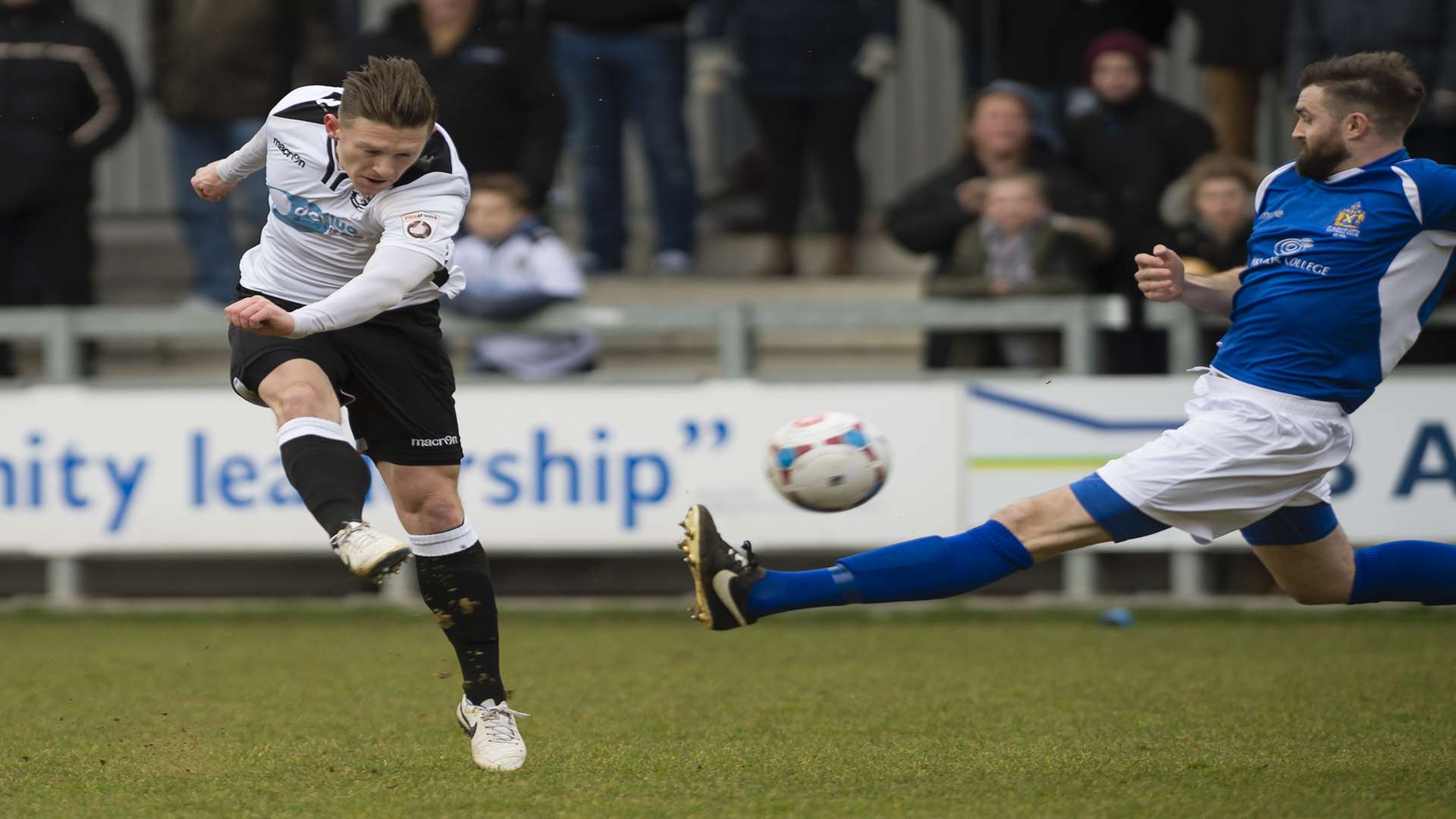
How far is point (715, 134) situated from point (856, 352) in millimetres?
2513

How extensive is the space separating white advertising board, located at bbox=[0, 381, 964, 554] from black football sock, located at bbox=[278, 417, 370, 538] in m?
4.05

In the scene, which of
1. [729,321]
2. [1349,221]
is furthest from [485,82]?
[1349,221]

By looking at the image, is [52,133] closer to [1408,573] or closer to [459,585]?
[459,585]

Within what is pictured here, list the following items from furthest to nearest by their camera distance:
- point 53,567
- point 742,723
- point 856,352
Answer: point 856,352 < point 53,567 < point 742,723

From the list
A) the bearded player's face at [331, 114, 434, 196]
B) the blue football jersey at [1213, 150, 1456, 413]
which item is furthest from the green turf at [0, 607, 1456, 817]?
the bearded player's face at [331, 114, 434, 196]

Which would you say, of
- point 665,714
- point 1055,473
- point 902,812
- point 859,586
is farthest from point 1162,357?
point 902,812

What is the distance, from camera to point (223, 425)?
9422 mm

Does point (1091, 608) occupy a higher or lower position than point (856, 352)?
lower

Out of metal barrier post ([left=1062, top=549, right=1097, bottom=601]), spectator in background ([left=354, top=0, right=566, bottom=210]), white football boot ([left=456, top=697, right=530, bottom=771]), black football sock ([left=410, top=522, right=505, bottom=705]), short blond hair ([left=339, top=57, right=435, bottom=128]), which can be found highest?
spectator in background ([left=354, top=0, right=566, bottom=210])

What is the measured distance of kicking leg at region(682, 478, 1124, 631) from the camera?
17.2 ft

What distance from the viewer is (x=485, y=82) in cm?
989

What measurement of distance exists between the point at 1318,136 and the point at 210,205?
23.1 feet

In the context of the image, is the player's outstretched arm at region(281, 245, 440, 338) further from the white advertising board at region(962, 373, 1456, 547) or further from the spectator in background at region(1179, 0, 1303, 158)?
the spectator in background at region(1179, 0, 1303, 158)

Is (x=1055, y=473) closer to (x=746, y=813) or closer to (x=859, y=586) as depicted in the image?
(x=859, y=586)
